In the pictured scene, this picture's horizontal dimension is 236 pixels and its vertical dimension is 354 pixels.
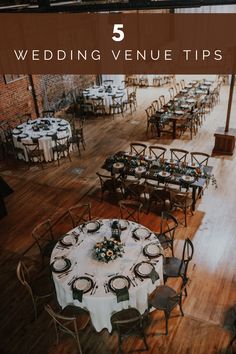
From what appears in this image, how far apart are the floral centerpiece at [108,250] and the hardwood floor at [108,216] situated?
1.02m

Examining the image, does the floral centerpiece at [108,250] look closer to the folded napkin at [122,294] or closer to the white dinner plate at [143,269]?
the white dinner plate at [143,269]

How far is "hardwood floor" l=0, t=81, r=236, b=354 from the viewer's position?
15.6ft

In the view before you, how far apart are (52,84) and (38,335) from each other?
31.9ft

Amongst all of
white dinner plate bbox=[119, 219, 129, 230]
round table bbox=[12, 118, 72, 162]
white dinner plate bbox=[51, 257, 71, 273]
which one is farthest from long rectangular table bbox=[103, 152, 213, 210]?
white dinner plate bbox=[51, 257, 71, 273]

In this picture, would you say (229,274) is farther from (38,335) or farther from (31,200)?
(31,200)

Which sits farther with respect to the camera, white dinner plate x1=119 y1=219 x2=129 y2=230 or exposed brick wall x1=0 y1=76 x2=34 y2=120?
exposed brick wall x1=0 y1=76 x2=34 y2=120

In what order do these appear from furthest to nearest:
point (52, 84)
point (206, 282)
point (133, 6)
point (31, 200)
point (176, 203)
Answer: point (52, 84), point (31, 200), point (176, 203), point (133, 6), point (206, 282)

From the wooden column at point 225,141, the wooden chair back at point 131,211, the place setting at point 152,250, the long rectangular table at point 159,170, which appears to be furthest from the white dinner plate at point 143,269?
the wooden column at point 225,141

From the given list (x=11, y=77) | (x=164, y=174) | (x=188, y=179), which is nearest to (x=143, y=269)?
(x=188, y=179)

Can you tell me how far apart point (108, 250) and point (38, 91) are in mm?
8557

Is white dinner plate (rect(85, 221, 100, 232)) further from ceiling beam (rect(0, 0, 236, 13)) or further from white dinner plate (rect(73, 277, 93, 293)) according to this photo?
ceiling beam (rect(0, 0, 236, 13))

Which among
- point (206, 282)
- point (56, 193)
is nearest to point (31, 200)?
point (56, 193)

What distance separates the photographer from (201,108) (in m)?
11.7

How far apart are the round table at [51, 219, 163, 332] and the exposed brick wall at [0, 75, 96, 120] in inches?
269
